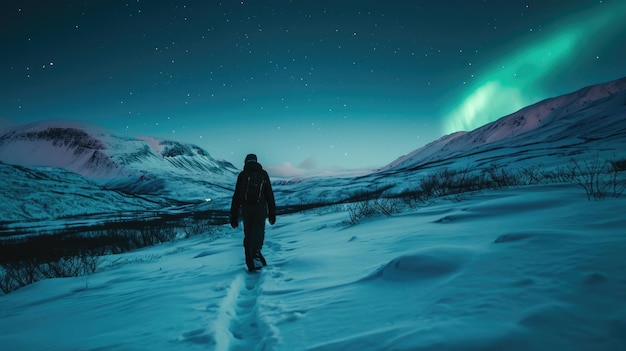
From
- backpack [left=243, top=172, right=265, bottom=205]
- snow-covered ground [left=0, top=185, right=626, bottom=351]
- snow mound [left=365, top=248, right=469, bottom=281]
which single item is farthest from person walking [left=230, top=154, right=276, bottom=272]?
snow mound [left=365, top=248, right=469, bottom=281]

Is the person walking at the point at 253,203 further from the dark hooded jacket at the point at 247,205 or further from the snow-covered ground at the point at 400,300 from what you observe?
the snow-covered ground at the point at 400,300

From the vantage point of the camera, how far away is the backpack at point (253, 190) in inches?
206

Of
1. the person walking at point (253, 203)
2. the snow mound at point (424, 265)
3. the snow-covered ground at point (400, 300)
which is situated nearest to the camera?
the snow-covered ground at point (400, 300)

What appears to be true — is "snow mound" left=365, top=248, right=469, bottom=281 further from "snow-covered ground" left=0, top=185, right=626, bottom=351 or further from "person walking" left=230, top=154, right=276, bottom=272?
"person walking" left=230, top=154, right=276, bottom=272

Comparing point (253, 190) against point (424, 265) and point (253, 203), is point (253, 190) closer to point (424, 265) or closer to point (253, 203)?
point (253, 203)

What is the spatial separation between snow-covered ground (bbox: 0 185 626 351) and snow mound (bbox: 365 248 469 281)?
1 centimetres

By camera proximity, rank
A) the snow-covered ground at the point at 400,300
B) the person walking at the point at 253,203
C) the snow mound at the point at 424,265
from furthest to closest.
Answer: the person walking at the point at 253,203
the snow mound at the point at 424,265
the snow-covered ground at the point at 400,300

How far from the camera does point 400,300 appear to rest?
214cm

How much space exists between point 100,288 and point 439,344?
4.94 m

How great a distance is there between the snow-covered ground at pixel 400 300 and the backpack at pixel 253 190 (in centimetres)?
137

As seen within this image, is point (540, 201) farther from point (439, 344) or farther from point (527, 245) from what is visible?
point (439, 344)

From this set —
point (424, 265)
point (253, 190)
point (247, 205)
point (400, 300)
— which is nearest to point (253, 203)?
point (247, 205)

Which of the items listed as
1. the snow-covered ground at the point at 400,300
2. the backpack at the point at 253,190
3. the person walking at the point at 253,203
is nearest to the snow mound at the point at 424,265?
the snow-covered ground at the point at 400,300

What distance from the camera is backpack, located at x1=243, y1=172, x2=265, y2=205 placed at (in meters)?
5.23
